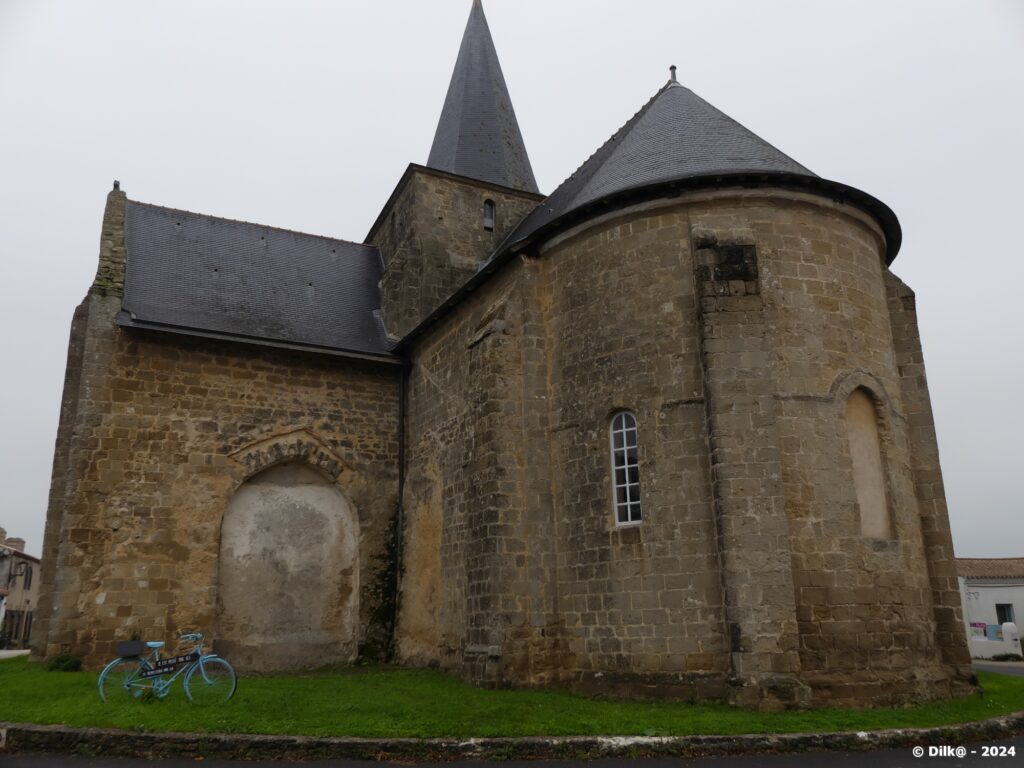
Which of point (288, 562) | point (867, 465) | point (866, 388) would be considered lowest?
point (288, 562)

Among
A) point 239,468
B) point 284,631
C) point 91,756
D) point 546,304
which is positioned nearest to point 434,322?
point 546,304

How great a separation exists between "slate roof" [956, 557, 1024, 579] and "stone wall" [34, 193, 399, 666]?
99.1ft

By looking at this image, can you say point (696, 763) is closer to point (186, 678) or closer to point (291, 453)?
point (186, 678)

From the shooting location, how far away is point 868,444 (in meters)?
10.5

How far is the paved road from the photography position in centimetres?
665

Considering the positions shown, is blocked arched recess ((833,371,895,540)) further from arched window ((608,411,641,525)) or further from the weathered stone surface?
arched window ((608,411,641,525))

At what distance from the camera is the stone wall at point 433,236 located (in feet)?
57.6

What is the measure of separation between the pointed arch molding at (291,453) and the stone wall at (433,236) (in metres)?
3.14

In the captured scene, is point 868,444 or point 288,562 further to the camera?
point 288,562

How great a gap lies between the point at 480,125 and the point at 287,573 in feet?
43.0


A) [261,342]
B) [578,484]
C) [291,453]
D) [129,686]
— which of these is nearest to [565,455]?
[578,484]

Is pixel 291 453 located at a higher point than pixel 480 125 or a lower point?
lower

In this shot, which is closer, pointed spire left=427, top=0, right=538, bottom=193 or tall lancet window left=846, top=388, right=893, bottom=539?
tall lancet window left=846, top=388, right=893, bottom=539

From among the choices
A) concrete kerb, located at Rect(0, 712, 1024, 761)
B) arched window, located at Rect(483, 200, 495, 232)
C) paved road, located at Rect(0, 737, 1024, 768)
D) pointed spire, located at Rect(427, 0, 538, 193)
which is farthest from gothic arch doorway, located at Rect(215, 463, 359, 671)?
pointed spire, located at Rect(427, 0, 538, 193)
